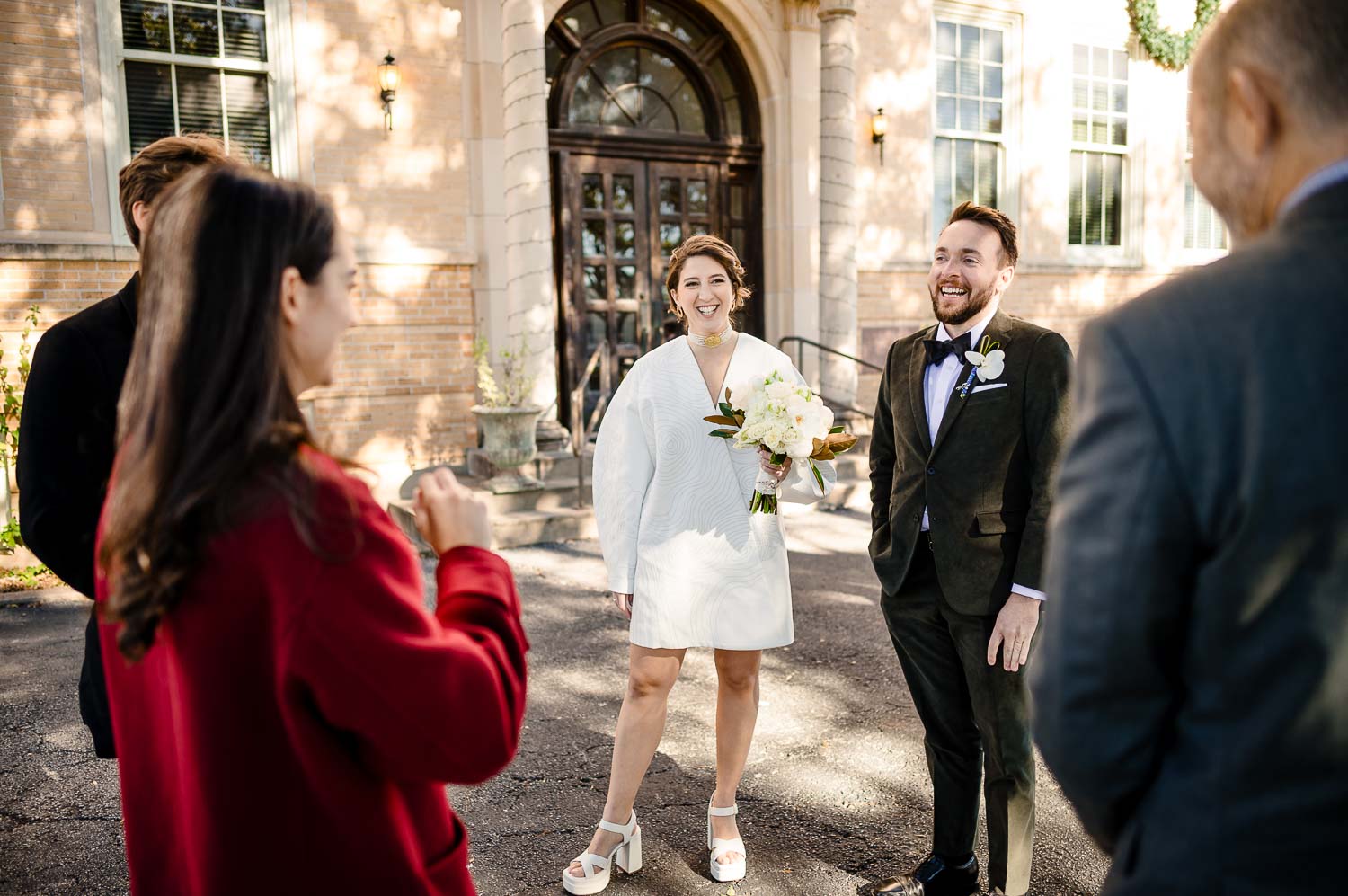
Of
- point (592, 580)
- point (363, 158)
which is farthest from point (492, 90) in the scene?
point (592, 580)

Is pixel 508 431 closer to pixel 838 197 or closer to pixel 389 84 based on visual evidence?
pixel 389 84

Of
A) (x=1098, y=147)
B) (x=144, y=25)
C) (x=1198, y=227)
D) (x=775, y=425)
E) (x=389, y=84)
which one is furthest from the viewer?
(x=1198, y=227)

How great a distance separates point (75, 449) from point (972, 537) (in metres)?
2.40

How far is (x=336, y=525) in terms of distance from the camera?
1243 millimetres

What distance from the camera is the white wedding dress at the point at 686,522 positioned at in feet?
10.8

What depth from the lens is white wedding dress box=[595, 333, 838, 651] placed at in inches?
130

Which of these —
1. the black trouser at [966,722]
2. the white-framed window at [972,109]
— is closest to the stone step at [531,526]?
the black trouser at [966,722]

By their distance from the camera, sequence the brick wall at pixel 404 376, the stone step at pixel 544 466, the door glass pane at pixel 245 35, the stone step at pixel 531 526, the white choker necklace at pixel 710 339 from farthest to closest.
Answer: the brick wall at pixel 404 376
the stone step at pixel 544 466
the door glass pane at pixel 245 35
the stone step at pixel 531 526
the white choker necklace at pixel 710 339

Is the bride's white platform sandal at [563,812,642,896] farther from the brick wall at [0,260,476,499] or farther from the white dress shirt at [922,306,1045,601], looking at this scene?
the brick wall at [0,260,476,499]

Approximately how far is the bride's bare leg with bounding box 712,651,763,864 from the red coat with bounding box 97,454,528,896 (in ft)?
6.56

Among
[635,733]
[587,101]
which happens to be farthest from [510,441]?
[635,733]

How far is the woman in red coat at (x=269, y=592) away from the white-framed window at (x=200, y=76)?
810 centimetres

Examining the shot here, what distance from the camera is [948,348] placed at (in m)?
3.07

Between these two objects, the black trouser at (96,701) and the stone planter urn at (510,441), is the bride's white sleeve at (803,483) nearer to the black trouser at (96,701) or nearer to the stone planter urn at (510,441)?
the black trouser at (96,701)
